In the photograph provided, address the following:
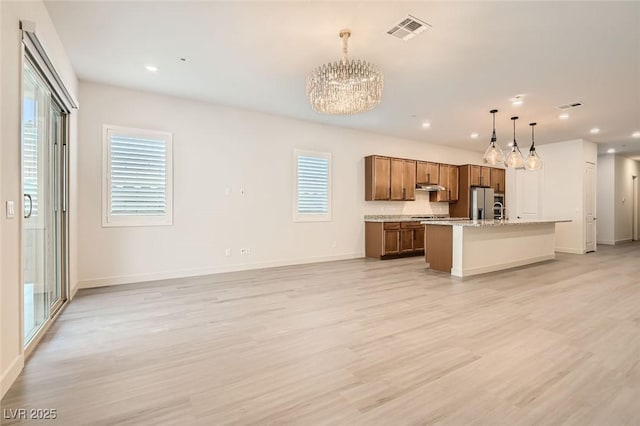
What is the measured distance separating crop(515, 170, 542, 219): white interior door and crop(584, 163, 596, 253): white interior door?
1014mm

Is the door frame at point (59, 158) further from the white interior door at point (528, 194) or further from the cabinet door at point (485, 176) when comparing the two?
the white interior door at point (528, 194)

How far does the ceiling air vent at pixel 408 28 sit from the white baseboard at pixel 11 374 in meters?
4.24

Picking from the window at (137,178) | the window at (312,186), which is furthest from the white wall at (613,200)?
the window at (137,178)

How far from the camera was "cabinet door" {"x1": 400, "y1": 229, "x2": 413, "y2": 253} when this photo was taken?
24.7ft

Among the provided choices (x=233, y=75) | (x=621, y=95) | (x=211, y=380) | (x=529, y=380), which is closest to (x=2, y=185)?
(x=211, y=380)

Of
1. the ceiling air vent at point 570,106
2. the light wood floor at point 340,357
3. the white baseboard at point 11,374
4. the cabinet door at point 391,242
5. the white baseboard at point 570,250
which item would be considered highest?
the ceiling air vent at point 570,106

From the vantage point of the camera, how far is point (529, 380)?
2.22 meters

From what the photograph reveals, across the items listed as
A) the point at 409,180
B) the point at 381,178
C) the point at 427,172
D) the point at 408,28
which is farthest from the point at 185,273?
the point at 427,172

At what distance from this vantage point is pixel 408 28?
322 centimetres

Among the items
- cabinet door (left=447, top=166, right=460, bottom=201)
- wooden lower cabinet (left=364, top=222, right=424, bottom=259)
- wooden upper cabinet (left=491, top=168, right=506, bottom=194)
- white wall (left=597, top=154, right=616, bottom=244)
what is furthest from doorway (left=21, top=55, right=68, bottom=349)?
white wall (left=597, top=154, right=616, bottom=244)

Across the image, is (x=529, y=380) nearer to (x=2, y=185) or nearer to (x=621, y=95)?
(x=2, y=185)

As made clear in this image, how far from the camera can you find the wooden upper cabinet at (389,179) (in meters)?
7.54

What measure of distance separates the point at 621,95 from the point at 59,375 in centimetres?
785

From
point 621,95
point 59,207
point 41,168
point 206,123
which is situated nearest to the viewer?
point 41,168
